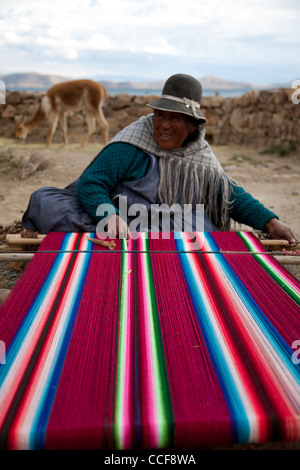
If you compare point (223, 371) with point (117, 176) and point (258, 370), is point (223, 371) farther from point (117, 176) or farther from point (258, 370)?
point (117, 176)

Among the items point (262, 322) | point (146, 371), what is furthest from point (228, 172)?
point (146, 371)

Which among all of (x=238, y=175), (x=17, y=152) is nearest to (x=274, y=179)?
(x=238, y=175)

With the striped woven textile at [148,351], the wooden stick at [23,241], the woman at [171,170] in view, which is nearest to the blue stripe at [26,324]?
the striped woven textile at [148,351]

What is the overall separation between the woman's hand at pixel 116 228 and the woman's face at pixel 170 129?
0.58 metres

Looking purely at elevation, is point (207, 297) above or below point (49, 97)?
below

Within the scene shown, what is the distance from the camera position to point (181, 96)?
238cm

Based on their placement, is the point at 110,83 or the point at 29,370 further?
the point at 110,83

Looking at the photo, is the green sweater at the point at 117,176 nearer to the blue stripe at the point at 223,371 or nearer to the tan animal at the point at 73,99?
the blue stripe at the point at 223,371

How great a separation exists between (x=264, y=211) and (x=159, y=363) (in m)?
1.50

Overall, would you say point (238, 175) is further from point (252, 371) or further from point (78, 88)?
point (252, 371)

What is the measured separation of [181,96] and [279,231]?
3.09 ft

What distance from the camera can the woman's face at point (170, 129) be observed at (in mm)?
2377

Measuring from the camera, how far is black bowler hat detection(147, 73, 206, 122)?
2.32 metres

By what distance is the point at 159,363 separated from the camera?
1.20 metres
